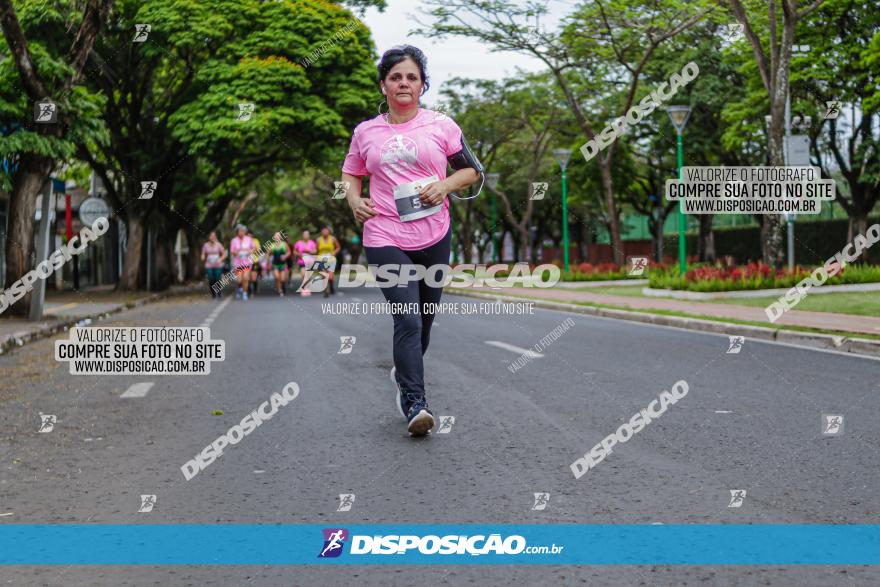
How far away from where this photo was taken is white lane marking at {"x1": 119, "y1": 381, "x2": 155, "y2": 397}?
8156mm

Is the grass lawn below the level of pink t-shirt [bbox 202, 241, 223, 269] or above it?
below

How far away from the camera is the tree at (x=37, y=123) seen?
1653 cm

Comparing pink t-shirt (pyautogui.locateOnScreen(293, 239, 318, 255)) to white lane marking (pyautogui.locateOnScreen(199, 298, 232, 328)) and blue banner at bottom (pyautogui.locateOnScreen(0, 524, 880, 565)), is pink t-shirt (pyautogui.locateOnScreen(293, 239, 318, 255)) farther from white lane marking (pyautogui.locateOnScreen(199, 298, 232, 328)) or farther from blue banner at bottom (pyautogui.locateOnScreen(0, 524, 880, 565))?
blue banner at bottom (pyautogui.locateOnScreen(0, 524, 880, 565))

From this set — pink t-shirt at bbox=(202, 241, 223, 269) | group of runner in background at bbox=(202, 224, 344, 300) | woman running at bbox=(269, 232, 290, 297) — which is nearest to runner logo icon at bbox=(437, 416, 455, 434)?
group of runner in background at bbox=(202, 224, 344, 300)

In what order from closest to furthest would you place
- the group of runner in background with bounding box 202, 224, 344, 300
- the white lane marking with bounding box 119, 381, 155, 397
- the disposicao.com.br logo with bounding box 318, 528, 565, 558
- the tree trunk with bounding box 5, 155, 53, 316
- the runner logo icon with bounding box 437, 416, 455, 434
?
the disposicao.com.br logo with bounding box 318, 528, 565, 558, the runner logo icon with bounding box 437, 416, 455, 434, the white lane marking with bounding box 119, 381, 155, 397, the tree trunk with bounding box 5, 155, 53, 316, the group of runner in background with bounding box 202, 224, 344, 300

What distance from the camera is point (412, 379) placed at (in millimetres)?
5801

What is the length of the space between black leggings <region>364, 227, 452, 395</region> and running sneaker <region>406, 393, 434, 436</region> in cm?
5

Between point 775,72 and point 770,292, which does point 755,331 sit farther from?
point 775,72

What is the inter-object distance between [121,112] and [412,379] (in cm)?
3001

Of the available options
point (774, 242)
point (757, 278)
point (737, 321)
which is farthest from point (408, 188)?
point (774, 242)

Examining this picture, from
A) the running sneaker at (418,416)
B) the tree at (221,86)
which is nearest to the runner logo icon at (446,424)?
the running sneaker at (418,416)

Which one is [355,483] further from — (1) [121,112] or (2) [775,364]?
(1) [121,112]

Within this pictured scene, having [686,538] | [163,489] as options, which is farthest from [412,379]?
[686,538]

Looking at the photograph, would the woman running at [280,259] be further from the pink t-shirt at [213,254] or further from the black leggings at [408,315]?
the black leggings at [408,315]
